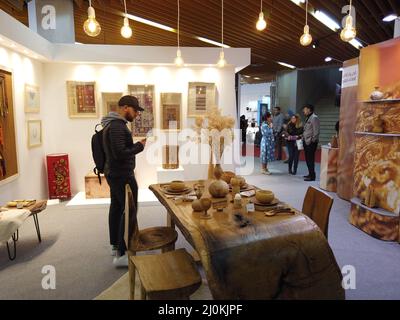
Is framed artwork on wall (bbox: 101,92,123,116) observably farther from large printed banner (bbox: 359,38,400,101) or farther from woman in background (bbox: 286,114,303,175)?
woman in background (bbox: 286,114,303,175)

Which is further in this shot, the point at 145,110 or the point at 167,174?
the point at 145,110

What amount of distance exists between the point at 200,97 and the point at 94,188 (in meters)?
2.37

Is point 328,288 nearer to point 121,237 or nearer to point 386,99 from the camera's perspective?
point 121,237

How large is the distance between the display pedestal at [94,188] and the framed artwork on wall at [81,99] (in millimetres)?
1101

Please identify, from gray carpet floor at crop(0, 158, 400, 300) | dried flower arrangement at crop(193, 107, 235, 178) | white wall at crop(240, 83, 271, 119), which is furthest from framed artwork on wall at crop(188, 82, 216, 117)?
white wall at crop(240, 83, 271, 119)

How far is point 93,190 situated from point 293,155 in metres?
4.71

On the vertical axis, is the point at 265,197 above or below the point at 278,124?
below

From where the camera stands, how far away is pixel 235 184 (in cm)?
258

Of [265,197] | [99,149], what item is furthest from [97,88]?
[265,197]

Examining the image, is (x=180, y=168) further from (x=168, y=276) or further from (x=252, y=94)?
(x=252, y=94)

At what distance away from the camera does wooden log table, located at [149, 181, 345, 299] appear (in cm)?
171

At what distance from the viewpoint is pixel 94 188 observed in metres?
4.89

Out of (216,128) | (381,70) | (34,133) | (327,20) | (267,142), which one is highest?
(327,20)
